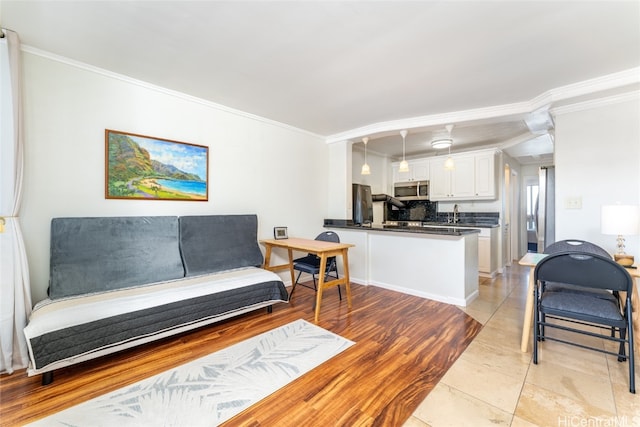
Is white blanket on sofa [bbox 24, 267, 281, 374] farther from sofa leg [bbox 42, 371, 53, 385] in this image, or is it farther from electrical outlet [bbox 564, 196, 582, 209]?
electrical outlet [bbox 564, 196, 582, 209]

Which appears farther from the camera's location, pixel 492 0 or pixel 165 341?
pixel 165 341

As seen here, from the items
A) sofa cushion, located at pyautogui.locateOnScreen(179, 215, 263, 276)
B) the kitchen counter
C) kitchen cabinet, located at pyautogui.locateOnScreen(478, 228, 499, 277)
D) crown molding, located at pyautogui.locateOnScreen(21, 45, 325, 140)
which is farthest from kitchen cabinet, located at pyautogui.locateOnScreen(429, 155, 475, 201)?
sofa cushion, located at pyautogui.locateOnScreen(179, 215, 263, 276)

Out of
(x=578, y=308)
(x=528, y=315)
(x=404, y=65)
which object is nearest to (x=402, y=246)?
(x=528, y=315)

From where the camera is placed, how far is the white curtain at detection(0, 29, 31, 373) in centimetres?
182

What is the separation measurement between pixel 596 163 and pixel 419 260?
2030 millimetres

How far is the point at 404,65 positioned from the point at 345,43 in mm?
593

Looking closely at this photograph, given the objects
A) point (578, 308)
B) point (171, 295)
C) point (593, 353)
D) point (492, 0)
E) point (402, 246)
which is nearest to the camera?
point (492, 0)

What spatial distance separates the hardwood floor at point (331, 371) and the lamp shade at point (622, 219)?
53.3 inches

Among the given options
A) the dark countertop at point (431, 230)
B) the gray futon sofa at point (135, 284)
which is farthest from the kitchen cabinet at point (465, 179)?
the gray futon sofa at point (135, 284)

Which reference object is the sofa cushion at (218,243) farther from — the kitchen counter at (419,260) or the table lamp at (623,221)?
the table lamp at (623,221)

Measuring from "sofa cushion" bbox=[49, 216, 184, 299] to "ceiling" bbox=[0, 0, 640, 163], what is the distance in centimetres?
141

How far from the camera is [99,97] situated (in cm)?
241

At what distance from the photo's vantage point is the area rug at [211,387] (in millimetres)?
1460

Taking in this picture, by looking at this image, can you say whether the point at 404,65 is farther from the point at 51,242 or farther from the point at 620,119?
the point at 51,242
